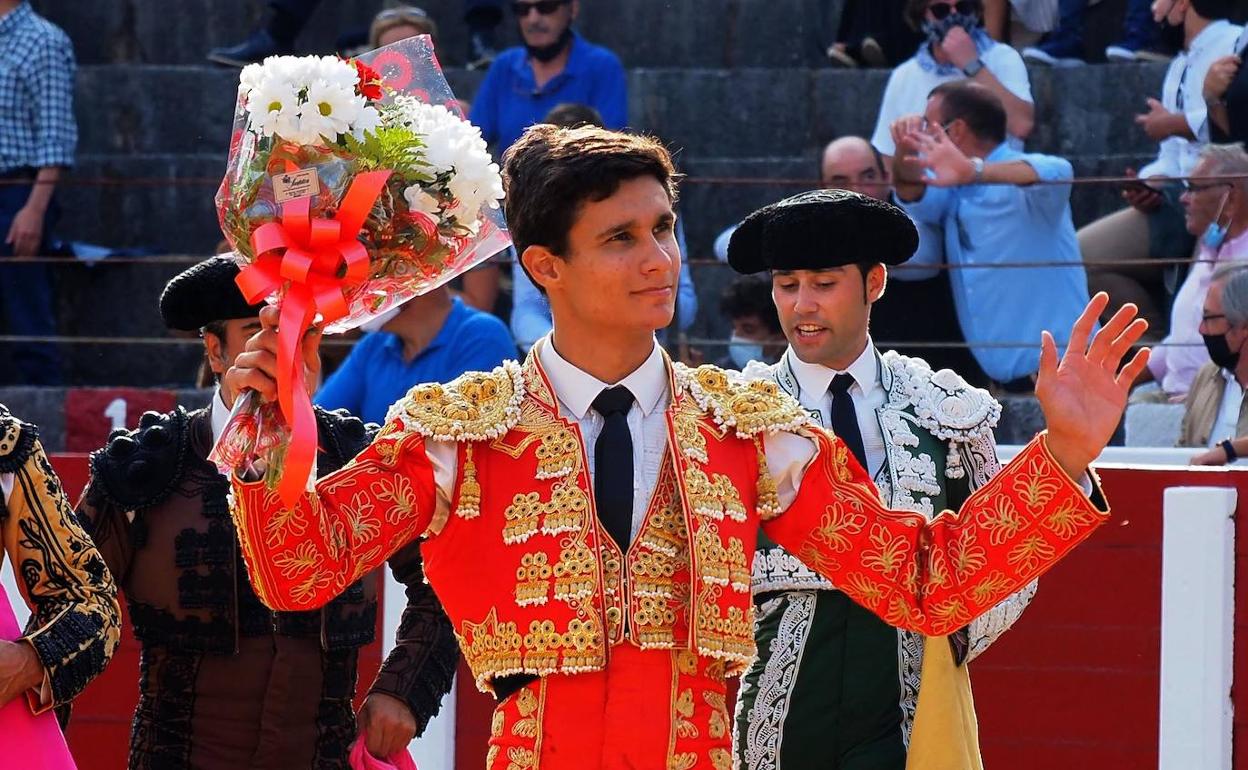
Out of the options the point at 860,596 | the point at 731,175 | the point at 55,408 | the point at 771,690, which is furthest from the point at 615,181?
the point at 731,175

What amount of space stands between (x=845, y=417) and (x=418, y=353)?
2.13 m

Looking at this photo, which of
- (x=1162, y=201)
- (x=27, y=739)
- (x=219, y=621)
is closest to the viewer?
(x=27, y=739)

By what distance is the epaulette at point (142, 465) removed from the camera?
382 centimetres

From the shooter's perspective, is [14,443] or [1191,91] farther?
[1191,91]

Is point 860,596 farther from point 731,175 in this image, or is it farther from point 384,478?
point 731,175

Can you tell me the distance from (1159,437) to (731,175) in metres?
2.86

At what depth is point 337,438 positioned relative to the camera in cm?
384

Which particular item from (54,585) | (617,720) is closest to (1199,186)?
(617,720)

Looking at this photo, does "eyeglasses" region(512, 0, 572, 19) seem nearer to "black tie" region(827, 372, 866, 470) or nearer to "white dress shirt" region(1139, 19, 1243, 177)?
"white dress shirt" region(1139, 19, 1243, 177)

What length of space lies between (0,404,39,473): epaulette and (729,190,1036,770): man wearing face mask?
1302mm

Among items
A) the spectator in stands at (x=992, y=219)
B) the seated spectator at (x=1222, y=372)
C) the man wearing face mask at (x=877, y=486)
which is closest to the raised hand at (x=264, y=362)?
the man wearing face mask at (x=877, y=486)

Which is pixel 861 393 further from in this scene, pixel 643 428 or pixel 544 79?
pixel 544 79

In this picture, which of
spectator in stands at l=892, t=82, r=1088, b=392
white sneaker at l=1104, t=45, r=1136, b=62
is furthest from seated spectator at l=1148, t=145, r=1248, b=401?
white sneaker at l=1104, t=45, r=1136, b=62

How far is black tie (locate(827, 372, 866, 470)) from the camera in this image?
3.93 m
